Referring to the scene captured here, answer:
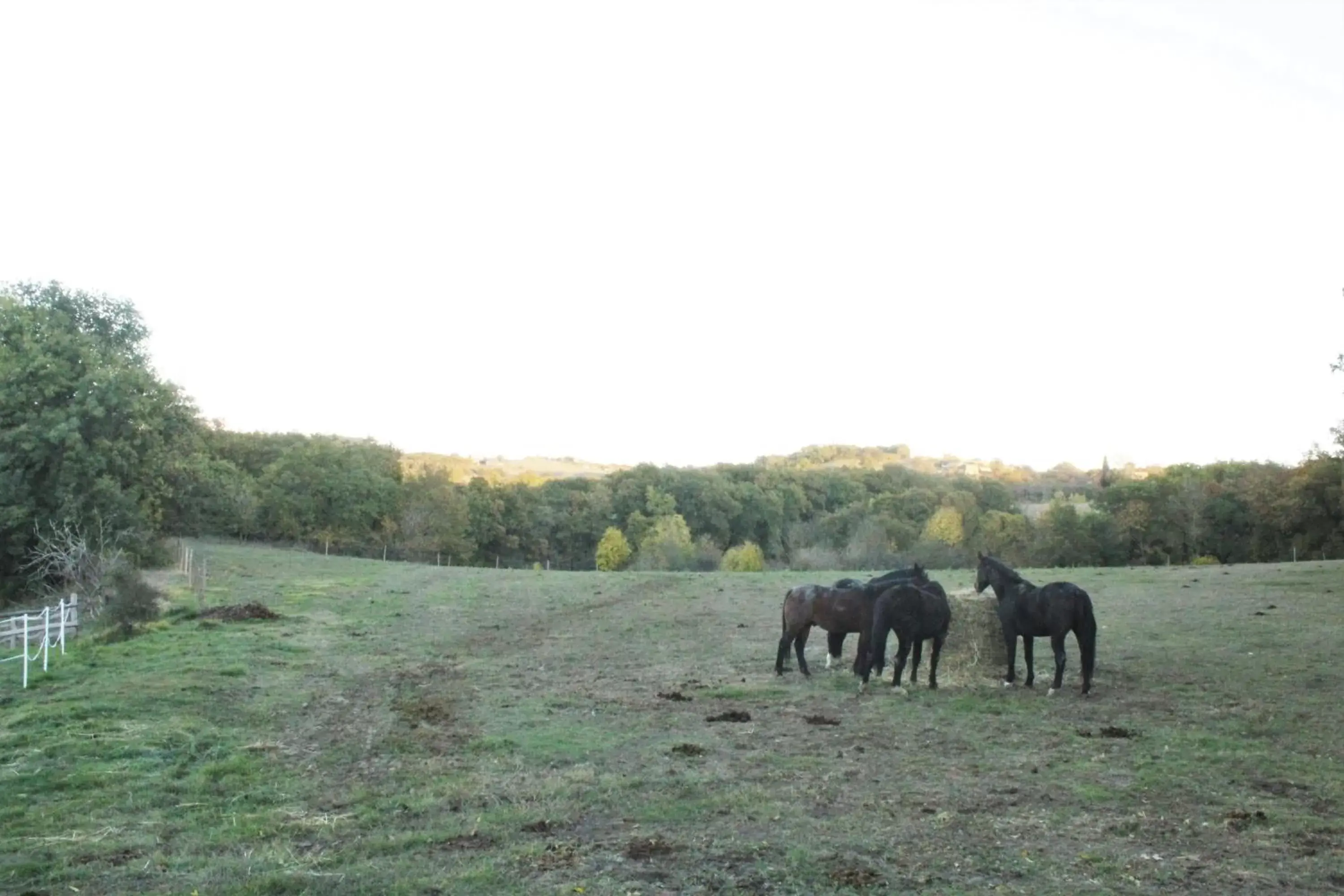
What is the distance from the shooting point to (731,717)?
42.0ft

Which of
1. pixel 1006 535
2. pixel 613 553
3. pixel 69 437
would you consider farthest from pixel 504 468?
pixel 69 437

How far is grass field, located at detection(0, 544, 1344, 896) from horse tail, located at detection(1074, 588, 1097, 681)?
0.50 meters

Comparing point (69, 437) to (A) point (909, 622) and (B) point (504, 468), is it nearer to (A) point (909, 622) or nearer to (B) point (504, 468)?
(A) point (909, 622)

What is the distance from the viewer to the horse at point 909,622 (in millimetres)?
14703

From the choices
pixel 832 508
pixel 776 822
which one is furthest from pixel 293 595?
pixel 832 508

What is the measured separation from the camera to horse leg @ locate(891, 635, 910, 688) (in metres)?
14.7

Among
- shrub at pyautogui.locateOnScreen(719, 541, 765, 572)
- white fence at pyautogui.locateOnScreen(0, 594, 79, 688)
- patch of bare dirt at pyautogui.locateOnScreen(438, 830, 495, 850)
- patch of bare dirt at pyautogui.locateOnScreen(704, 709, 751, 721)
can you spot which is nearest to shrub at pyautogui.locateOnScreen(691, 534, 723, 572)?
shrub at pyautogui.locateOnScreen(719, 541, 765, 572)

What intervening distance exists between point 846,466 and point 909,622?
110 metres

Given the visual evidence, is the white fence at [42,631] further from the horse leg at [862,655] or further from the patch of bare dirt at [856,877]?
the patch of bare dirt at [856,877]

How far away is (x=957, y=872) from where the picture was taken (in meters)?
7.08

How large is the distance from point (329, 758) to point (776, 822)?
5.52m

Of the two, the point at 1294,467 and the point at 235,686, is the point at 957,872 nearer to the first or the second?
the point at 235,686

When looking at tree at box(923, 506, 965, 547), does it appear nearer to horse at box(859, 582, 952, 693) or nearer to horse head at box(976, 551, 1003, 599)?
horse head at box(976, 551, 1003, 599)

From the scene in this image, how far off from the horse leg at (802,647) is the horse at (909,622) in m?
1.35
